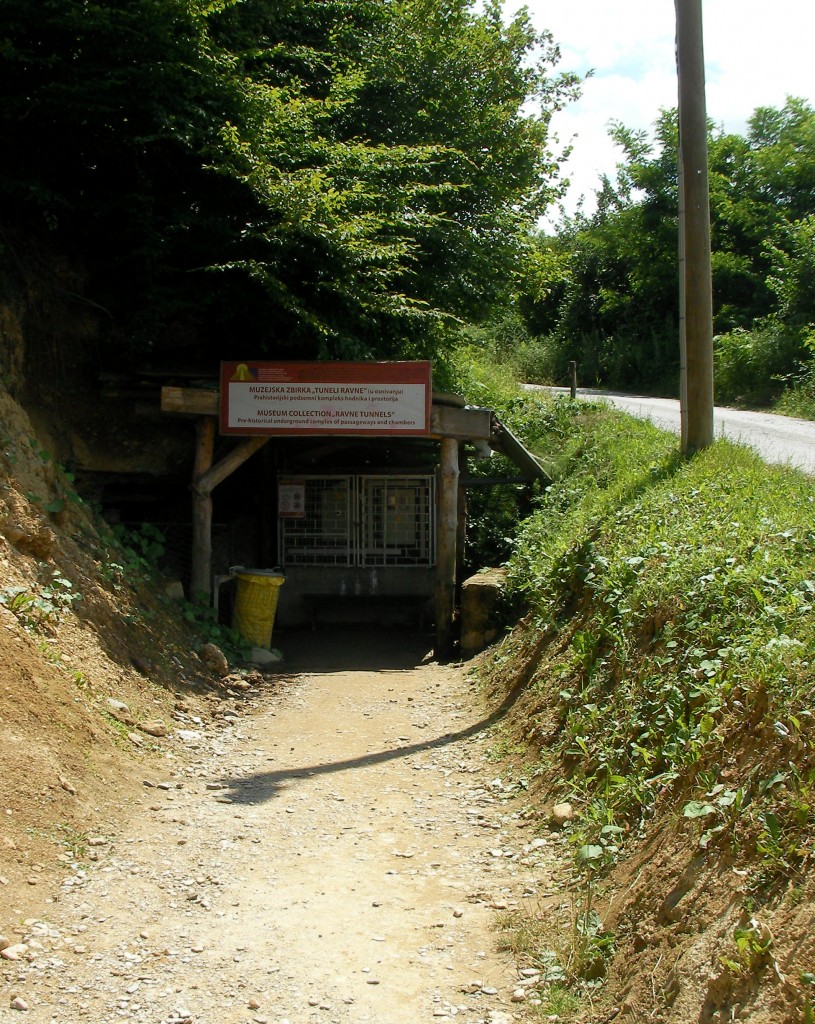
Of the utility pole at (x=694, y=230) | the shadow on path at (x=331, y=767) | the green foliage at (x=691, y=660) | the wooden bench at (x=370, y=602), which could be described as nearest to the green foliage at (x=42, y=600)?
the shadow on path at (x=331, y=767)

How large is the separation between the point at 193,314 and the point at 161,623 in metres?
4.32

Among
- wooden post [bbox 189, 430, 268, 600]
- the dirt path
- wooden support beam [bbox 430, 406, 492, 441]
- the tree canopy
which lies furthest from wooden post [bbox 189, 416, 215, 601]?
the dirt path

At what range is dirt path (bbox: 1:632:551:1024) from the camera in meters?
3.67

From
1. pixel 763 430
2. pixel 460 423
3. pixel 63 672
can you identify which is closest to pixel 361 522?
pixel 460 423

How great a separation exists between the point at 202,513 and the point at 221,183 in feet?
11.8

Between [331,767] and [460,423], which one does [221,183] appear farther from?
[331,767]

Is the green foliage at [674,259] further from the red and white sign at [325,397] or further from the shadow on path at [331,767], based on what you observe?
the shadow on path at [331,767]

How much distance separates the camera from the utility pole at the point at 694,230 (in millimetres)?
8852

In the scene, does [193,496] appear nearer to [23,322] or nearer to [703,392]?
[23,322]

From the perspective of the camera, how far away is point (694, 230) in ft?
29.3

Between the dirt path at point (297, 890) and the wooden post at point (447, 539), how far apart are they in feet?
10.9

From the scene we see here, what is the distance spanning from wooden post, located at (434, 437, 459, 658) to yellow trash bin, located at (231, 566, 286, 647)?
1.75 meters

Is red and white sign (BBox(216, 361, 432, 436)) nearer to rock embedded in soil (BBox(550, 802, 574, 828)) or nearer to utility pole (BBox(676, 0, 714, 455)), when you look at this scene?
utility pole (BBox(676, 0, 714, 455))

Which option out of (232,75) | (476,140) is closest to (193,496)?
(232,75)
